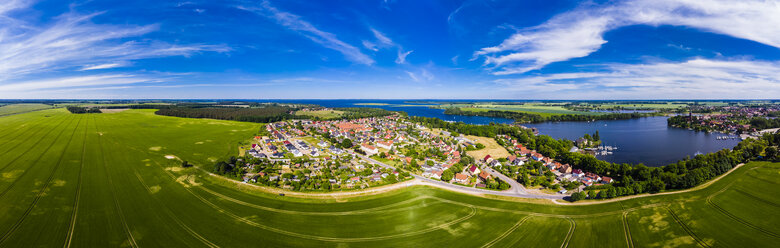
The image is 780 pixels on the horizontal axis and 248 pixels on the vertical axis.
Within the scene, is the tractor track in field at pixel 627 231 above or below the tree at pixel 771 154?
below

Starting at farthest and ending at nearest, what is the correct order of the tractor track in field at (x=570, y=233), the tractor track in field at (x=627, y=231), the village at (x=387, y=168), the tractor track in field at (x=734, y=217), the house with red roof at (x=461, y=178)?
1. the house with red roof at (x=461, y=178)
2. the village at (x=387, y=168)
3. the tractor track in field at (x=734, y=217)
4. the tractor track in field at (x=627, y=231)
5. the tractor track in field at (x=570, y=233)

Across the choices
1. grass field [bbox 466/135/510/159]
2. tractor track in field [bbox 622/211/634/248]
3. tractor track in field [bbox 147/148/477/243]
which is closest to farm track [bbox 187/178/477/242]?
tractor track in field [bbox 147/148/477/243]

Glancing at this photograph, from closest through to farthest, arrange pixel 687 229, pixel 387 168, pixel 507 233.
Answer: pixel 507 233, pixel 687 229, pixel 387 168

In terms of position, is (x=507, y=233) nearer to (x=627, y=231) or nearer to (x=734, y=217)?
(x=627, y=231)

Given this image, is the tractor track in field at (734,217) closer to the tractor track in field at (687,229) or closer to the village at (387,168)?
the tractor track in field at (687,229)

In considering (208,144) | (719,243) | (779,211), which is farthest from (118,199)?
(779,211)

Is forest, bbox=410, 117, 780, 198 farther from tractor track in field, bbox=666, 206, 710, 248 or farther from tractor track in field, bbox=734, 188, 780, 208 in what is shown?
tractor track in field, bbox=666, 206, 710, 248

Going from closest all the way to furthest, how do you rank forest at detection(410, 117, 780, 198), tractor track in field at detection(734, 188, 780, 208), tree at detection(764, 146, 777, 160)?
tractor track in field at detection(734, 188, 780, 208)
forest at detection(410, 117, 780, 198)
tree at detection(764, 146, 777, 160)

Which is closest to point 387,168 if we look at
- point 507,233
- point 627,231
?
point 507,233

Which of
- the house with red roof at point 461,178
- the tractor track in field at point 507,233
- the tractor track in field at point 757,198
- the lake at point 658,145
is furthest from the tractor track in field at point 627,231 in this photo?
the lake at point 658,145
